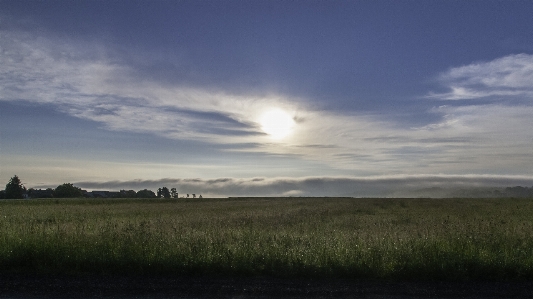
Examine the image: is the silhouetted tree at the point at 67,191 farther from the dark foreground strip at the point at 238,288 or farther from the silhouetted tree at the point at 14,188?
the dark foreground strip at the point at 238,288

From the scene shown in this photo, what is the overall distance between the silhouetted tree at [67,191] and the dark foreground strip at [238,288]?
458ft

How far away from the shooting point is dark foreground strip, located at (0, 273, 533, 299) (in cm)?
705

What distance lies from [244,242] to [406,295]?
475cm

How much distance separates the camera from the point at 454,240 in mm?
10773

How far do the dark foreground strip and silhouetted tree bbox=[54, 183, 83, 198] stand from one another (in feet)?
458

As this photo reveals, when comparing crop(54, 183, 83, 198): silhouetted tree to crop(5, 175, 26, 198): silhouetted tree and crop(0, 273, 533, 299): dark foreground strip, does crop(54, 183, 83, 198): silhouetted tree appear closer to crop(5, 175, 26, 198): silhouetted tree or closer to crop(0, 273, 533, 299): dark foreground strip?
crop(5, 175, 26, 198): silhouetted tree

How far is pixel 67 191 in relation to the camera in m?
132

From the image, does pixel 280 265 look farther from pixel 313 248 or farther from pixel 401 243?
pixel 401 243

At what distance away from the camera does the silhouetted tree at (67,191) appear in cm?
13150

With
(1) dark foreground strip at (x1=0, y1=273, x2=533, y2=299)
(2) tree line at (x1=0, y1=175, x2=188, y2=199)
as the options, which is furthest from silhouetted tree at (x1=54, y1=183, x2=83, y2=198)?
(1) dark foreground strip at (x1=0, y1=273, x2=533, y2=299)

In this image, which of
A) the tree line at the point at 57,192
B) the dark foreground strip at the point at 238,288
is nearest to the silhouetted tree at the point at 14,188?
the tree line at the point at 57,192

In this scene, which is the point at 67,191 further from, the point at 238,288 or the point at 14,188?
the point at 238,288

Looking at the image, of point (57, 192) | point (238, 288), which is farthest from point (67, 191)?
point (238, 288)

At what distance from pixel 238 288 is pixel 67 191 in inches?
5629
